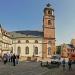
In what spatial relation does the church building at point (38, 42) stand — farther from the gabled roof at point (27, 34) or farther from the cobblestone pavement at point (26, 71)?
the cobblestone pavement at point (26, 71)

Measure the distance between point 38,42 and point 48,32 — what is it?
4.91 m

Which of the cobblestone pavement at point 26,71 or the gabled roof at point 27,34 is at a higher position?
the gabled roof at point 27,34

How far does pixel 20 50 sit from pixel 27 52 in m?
2.54

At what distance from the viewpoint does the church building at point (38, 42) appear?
9581 cm

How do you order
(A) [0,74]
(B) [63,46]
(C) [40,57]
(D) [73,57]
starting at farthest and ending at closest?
(B) [63,46] → (C) [40,57] → (D) [73,57] → (A) [0,74]

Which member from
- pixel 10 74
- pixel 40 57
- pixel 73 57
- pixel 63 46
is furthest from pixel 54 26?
pixel 10 74

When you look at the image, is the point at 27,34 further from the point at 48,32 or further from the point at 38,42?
the point at 48,32

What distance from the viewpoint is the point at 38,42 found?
97.4m

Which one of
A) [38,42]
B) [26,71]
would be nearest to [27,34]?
[38,42]

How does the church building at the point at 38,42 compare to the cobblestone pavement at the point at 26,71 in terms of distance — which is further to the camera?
the church building at the point at 38,42

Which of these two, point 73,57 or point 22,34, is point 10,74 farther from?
point 22,34

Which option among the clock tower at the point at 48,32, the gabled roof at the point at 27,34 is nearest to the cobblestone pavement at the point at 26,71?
the clock tower at the point at 48,32

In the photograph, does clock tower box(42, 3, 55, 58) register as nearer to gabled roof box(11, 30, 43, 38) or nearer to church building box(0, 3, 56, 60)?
church building box(0, 3, 56, 60)

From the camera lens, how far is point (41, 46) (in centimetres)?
9638
